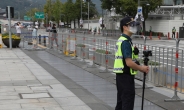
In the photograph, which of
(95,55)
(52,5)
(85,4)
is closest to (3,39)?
(95,55)

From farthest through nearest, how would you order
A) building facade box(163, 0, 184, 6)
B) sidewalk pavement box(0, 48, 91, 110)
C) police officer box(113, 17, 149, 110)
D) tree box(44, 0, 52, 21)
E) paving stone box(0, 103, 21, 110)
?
tree box(44, 0, 52, 21) < building facade box(163, 0, 184, 6) < sidewalk pavement box(0, 48, 91, 110) < paving stone box(0, 103, 21, 110) < police officer box(113, 17, 149, 110)

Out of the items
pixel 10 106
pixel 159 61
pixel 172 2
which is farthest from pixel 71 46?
pixel 172 2

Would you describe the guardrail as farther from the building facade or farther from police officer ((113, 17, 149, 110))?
the building facade

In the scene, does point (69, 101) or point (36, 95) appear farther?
point (36, 95)

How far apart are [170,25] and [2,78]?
41.4m

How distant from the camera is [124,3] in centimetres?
4925

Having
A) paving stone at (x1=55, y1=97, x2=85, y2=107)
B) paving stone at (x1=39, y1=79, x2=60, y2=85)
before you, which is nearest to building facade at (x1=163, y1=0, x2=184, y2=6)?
paving stone at (x1=39, y1=79, x2=60, y2=85)

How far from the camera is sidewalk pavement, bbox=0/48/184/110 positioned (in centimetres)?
775

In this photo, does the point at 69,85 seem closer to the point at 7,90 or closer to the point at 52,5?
the point at 7,90

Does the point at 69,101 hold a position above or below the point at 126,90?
below

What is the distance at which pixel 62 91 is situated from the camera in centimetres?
934

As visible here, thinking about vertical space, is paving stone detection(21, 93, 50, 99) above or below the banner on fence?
below

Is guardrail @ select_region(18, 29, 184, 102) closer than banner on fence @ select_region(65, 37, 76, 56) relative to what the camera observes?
Yes

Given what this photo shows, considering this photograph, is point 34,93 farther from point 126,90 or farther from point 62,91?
point 126,90
